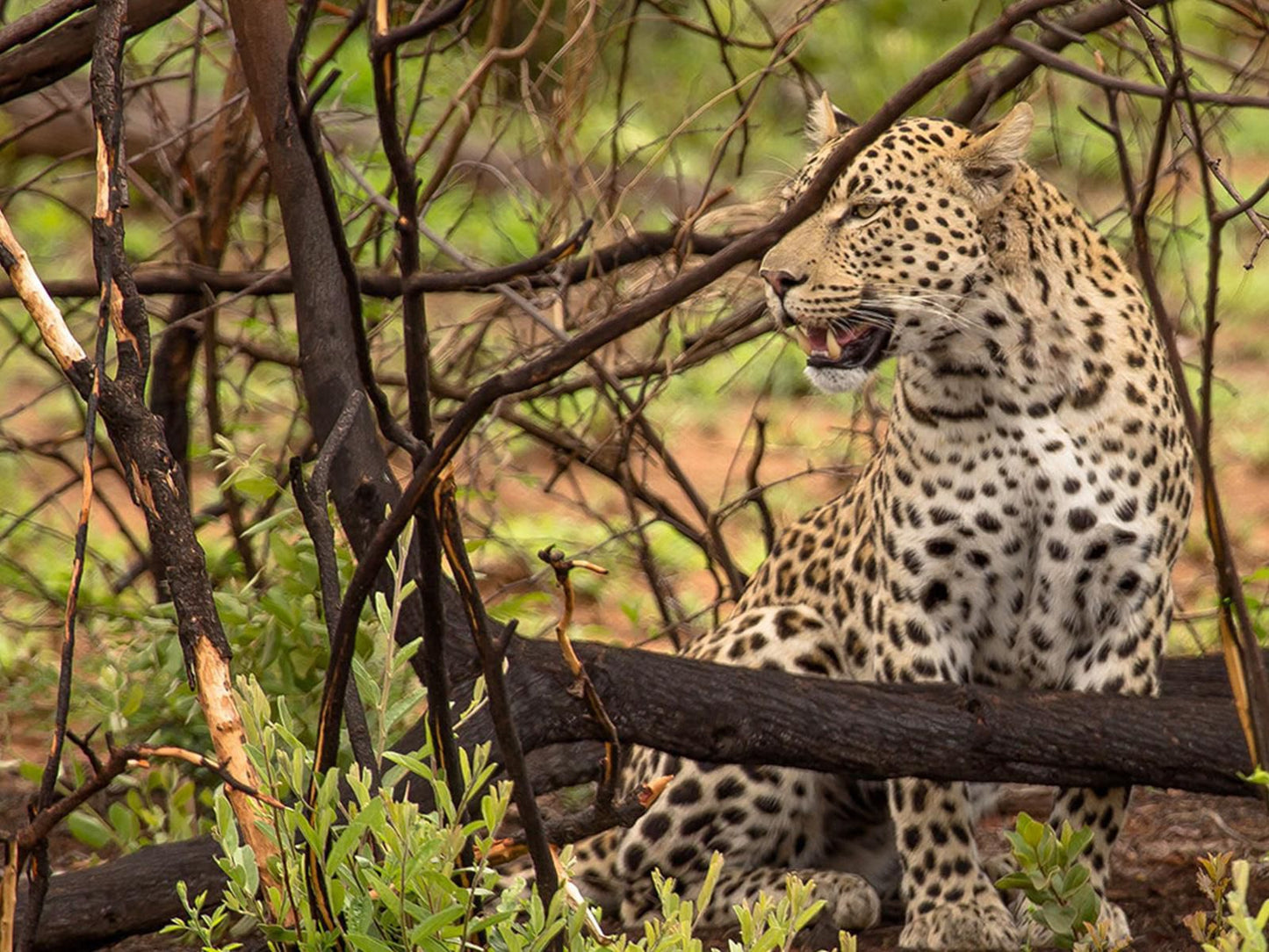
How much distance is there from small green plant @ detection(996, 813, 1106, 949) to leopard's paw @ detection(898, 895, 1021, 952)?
1.69ft

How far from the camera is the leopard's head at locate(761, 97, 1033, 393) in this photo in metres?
3.61

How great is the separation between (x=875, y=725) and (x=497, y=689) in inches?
55.0

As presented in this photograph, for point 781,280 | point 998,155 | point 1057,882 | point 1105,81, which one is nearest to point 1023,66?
point 998,155

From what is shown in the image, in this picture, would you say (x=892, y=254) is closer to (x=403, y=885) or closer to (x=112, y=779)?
→ (x=403, y=885)

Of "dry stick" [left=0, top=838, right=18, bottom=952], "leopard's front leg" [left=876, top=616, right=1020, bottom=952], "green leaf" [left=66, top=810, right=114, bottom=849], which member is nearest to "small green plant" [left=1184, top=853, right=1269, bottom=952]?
"leopard's front leg" [left=876, top=616, right=1020, bottom=952]

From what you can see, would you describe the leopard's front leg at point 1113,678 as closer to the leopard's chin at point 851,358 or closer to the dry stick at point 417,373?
the leopard's chin at point 851,358

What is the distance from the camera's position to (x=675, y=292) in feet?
5.55

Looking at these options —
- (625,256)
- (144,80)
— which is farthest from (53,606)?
(625,256)

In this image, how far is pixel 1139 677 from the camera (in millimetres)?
3615

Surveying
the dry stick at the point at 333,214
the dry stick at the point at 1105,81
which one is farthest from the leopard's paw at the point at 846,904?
the dry stick at the point at 333,214

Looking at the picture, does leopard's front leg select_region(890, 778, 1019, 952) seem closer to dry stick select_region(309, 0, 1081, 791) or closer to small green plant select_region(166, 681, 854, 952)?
small green plant select_region(166, 681, 854, 952)

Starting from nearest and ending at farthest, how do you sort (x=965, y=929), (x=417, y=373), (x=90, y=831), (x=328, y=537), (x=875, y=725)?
(x=417, y=373), (x=328, y=537), (x=875, y=725), (x=965, y=929), (x=90, y=831)

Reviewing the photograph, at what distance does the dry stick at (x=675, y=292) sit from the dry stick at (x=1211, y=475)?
9.7 inches

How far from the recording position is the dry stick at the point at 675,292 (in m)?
1.69
